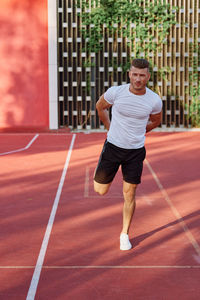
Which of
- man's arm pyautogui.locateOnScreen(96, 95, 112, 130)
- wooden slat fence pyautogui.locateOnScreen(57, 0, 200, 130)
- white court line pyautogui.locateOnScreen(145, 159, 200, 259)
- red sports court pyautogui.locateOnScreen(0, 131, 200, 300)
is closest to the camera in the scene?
red sports court pyautogui.locateOnScreen(0, 131, 200, 300)

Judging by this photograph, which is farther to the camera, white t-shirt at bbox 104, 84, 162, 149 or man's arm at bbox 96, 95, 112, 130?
man's arm at bbox 96, 95, 112, 130

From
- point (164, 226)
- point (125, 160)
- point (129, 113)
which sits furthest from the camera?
point (164, 226)

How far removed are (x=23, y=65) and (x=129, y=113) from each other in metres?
11.6

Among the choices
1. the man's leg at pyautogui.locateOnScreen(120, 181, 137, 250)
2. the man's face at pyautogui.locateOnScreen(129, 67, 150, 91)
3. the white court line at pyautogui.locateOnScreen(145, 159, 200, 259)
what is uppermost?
the man's face at pyautogui.locateOnScreen(129, 67, 150, 91)

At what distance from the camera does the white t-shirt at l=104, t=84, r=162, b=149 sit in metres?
4.91

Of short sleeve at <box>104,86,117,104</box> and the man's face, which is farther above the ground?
the man's face

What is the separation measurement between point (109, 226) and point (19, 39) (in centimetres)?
1108

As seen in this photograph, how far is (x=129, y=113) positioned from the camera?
493 centimetres

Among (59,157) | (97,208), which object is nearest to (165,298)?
(97,208)

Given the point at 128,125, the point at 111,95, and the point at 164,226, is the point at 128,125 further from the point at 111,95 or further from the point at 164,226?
the point at 164,226

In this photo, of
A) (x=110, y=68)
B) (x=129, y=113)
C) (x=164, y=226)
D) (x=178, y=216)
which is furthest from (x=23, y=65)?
(x=129, y=113)

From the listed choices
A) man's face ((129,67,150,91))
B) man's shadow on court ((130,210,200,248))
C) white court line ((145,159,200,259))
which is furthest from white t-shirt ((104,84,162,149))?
white court line ((145,159,200,259))

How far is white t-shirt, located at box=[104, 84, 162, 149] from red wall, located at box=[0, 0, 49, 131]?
11273 mm

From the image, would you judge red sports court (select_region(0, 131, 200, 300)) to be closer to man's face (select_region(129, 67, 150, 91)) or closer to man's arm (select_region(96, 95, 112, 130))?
man's arm (select_region(96, 95, 112, 130))
